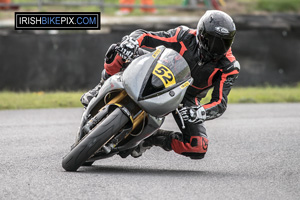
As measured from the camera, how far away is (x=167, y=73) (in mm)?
5074

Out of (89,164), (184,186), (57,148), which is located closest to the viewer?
(184,186)

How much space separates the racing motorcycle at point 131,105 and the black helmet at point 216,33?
25.4 inches

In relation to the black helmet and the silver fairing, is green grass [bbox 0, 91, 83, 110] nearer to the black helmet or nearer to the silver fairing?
the black helmet

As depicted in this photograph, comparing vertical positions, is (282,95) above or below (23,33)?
below

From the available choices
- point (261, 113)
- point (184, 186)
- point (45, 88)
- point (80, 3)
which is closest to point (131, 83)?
point (184, 186)

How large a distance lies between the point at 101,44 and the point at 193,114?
750 cm

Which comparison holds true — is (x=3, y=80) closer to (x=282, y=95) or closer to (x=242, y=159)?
(x=282, y=95)

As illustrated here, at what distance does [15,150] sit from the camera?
6.47 meters

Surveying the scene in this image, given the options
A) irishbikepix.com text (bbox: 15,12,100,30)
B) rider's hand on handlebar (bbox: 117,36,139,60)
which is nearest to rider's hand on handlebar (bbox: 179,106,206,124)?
rider's hand on handlebar (bbox: 117,36,139,60)

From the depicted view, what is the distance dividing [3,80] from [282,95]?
562cm

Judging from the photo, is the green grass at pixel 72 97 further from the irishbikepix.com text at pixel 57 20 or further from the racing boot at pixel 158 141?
the racing boot at pixel 158 141

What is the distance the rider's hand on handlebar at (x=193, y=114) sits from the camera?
217 inches

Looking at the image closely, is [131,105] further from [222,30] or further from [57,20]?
[57,20]

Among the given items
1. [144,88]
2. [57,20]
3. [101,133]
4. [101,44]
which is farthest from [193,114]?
[57,20]
